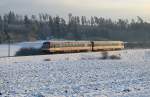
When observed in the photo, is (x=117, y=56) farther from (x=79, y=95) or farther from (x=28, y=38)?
(x=28, y=38)

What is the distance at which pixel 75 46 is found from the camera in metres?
72.6

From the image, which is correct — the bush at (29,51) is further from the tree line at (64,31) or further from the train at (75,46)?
the tree line at (64,31)

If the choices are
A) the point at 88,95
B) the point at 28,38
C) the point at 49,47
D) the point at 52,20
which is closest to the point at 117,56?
the point at 49,47

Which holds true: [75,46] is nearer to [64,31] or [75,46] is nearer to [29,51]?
[29,51]

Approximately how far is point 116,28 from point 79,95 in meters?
176

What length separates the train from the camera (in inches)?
2608

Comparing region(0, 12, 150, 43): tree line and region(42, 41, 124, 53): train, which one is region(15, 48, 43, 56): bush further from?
region(0, 12, 150, 43): tree line

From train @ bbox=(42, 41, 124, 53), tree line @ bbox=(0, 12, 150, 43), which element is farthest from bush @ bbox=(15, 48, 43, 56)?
tree line @ bbox=(0, 12, 150, 43)

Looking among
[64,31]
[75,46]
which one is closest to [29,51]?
[75,46]

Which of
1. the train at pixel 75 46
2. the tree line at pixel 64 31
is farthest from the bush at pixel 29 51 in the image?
the tree line at pixel 64 31

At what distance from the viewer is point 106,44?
3236 inches

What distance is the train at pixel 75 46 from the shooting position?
66.2 meters

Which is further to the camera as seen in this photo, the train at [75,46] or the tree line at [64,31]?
the tree line at [64,31]

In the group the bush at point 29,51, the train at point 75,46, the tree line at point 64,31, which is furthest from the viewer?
the tree line at point 64,31
